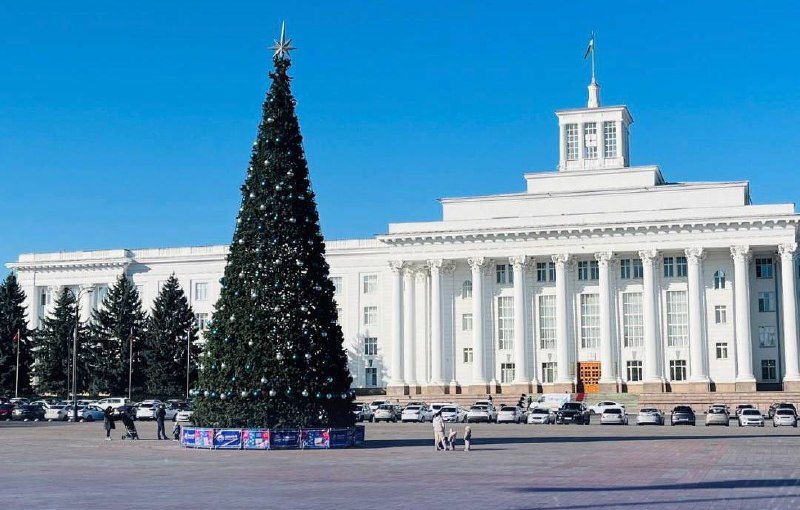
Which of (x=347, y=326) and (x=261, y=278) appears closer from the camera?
(x=261, y=278)

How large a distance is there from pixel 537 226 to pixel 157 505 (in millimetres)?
62669

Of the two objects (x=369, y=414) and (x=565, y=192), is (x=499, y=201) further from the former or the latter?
(x=369, y=414)

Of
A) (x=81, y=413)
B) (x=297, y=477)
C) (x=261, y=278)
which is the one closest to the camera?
(x=297, y=477)

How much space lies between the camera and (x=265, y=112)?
115ft

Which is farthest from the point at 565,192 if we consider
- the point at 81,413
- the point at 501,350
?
the point at 81,413

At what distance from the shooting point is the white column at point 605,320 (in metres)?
75.3

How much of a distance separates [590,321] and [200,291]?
3512cm

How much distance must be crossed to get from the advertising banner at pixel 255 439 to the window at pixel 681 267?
50.2m

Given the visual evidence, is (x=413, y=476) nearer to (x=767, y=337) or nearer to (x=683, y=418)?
(x=683, y=418)

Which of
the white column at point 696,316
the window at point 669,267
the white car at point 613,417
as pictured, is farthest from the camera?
the window at point 669,267

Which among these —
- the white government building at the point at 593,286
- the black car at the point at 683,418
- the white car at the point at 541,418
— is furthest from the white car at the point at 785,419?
the white government building at the point at 593,286

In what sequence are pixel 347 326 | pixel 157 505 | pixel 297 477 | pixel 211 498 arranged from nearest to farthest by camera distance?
pixel 157 505
pixel 211 498
pixel 297 477
pixel 347 326

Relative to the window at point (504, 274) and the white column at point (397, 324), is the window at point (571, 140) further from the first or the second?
the white column at point (397, 324)

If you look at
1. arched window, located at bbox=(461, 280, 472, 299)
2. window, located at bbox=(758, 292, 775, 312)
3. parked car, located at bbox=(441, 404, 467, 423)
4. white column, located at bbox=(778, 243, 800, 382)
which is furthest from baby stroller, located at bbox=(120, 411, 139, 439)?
window, located at bbox=(758, 292, 775, 312)
